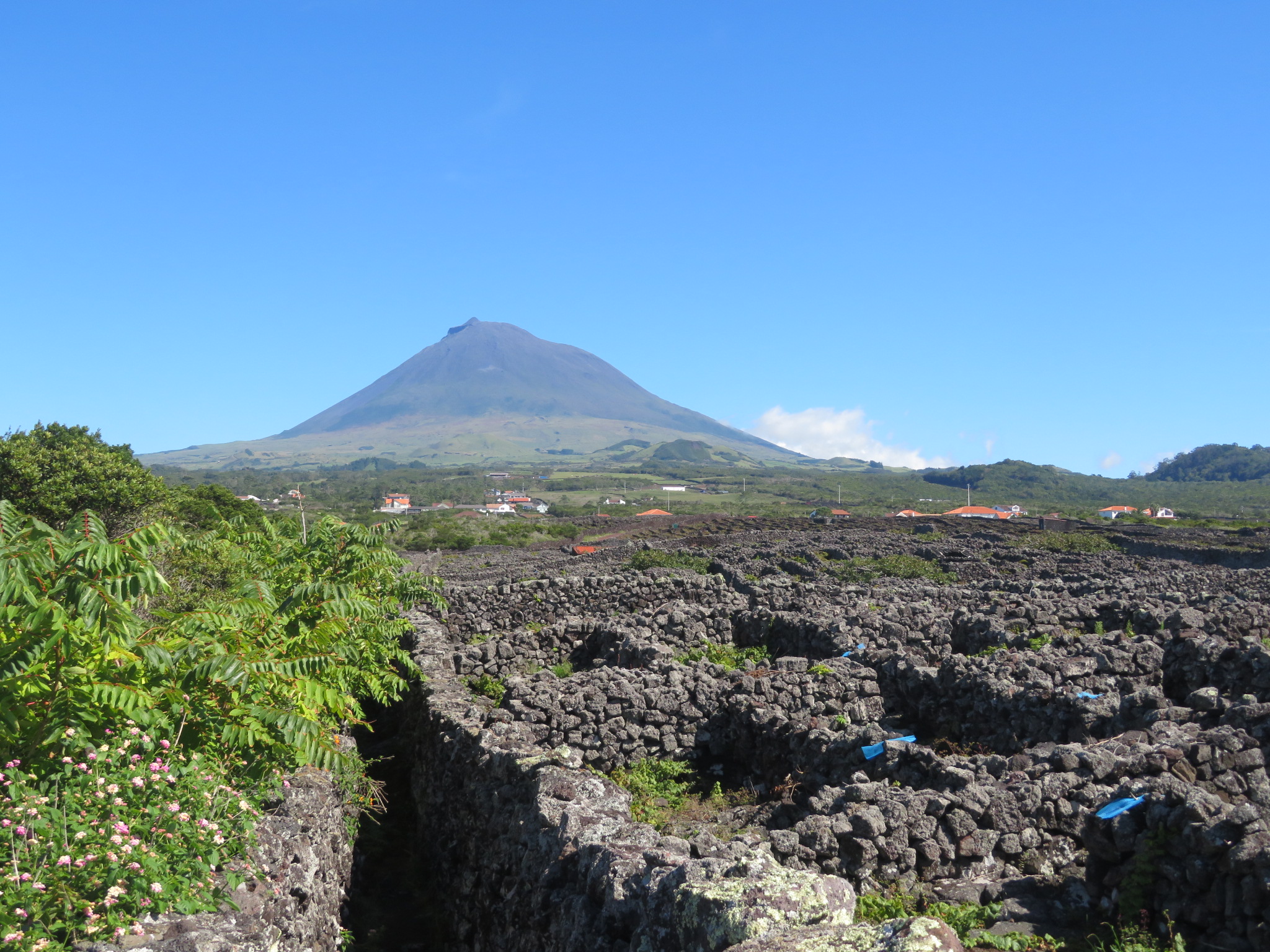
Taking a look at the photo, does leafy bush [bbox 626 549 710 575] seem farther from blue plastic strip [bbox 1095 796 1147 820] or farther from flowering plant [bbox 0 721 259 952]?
flowering plant [bbox 0 721 259 952]

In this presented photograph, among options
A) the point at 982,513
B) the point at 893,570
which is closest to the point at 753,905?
the point at 893,570

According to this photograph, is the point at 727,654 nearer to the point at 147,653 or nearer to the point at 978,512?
the point at 147,653

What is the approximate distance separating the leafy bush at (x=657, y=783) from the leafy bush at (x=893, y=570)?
74.9 ft

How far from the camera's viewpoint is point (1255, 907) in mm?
5785

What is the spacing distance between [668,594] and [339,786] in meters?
19.1

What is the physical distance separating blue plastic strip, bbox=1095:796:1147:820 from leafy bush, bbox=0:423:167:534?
38.3 m

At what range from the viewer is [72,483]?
35.6 metres

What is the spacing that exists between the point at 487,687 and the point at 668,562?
2601 cm

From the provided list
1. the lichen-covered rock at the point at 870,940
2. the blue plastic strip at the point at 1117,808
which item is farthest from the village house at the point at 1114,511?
the lichen-covered rock at the point at 870,940

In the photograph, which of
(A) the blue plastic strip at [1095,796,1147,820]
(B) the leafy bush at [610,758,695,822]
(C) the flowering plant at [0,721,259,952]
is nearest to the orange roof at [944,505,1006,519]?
(B) the leafy bush at [610,758,695,822]

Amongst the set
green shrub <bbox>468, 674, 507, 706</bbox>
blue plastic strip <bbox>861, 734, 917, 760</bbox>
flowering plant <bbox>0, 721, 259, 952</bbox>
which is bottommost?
green shrub <bbox>468, 674, 507, 706</bbox>

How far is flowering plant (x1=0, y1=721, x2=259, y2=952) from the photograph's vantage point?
15.2 ft

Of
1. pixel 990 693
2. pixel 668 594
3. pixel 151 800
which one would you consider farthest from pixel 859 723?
pixel 668 594

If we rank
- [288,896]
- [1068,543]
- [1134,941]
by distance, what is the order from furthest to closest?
[1068,543] < [288,896] < [1134,941]
